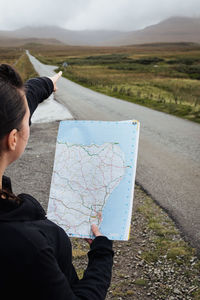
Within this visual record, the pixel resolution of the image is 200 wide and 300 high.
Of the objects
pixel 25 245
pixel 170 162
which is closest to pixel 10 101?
pixel 25 245

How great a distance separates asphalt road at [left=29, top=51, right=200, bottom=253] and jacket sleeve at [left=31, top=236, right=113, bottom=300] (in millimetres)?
2420

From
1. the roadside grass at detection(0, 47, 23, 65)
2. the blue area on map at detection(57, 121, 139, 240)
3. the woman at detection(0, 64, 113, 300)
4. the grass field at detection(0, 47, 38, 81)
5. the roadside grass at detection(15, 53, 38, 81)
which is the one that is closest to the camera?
the woman at detection(0, 64, 113, 300)

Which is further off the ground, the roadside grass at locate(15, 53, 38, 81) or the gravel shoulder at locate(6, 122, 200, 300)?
the roadside grass at locate(15, 53, 38, 81)

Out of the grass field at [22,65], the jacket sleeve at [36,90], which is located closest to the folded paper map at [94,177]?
the jacket sleeve at [36,90]

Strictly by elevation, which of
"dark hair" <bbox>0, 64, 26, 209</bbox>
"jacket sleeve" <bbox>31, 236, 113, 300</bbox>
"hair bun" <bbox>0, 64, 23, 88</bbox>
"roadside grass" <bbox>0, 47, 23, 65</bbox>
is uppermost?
"roadside grass" <bbox>0, 47, 23, 65</bbox>

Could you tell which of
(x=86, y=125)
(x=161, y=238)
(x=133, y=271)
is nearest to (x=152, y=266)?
(x=133, y=271)

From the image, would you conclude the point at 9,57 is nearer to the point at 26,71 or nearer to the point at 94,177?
the point at 26,71

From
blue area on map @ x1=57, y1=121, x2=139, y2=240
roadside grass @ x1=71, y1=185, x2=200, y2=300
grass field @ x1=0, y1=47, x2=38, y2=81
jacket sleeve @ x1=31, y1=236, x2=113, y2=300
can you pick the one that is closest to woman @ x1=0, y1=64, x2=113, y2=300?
jacket sleeve @ x1=31, y1=236, x2=113, y2=300

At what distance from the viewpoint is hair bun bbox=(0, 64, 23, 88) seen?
100 cm

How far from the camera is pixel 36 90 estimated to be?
176 centimetres

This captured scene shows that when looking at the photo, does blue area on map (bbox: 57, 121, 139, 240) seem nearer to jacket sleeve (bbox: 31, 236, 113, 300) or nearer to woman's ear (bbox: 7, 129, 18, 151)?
jacket sleeve (bbox: 31, 236, 113, 300)

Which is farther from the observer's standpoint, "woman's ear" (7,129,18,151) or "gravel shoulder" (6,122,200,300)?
"gravel shoulder" (6,122,200,300)

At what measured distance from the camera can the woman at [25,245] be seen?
0.86 meters

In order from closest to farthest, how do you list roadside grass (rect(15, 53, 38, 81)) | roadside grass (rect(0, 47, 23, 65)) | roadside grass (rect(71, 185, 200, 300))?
roadside grass (rect(71, 185, 200, 300)) → roadside grass (rect(15, 53, 38, 81)) → roadside grass (rect(0, 47, 23, 65))
